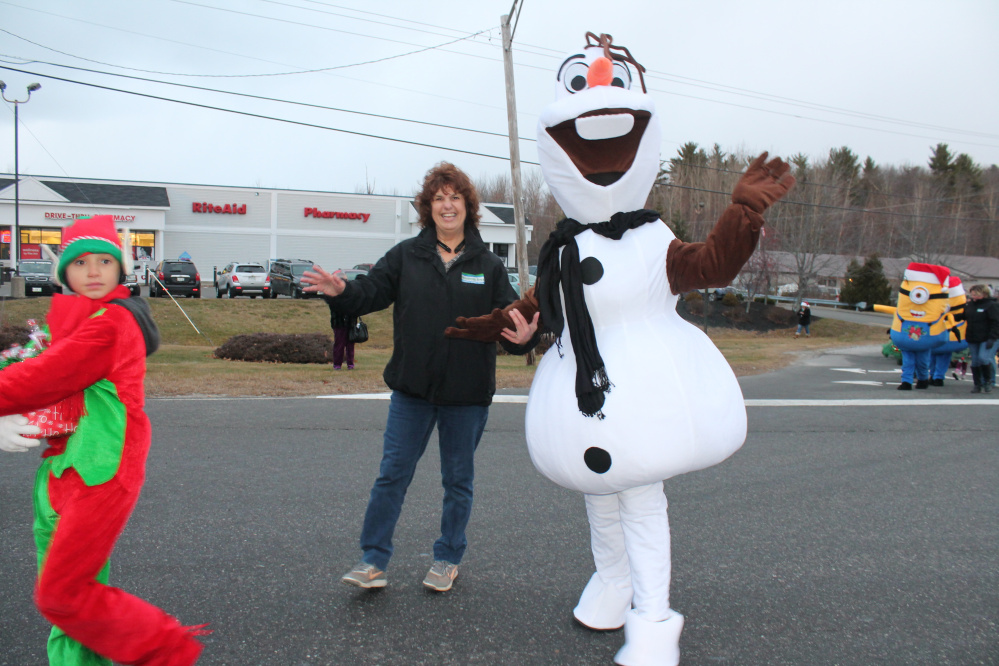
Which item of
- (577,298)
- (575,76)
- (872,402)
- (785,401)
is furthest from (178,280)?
(577,298)

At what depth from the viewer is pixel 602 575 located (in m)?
3.12

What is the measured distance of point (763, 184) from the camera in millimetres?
2529

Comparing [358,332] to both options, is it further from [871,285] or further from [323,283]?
[871,285]

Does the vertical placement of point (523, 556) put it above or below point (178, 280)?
below

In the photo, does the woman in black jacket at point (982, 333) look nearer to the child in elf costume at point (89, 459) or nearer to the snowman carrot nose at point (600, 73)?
the snowman carrot nose at point (600, 73)

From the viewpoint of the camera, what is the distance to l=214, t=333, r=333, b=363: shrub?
545 inches

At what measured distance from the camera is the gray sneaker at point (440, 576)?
3416 mm

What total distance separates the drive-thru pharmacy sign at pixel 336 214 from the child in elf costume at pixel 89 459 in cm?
4245

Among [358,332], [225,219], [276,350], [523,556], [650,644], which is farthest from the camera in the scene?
[225,219]

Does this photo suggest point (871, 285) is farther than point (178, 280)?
Yes

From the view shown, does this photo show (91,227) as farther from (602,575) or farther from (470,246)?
(602,575)

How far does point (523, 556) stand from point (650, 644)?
52.0 inches

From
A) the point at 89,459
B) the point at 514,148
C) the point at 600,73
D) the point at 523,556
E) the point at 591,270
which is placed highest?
the point at 514,148

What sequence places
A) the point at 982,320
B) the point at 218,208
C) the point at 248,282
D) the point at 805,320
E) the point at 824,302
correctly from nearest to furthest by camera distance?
the point at 982,320
the point at 248,282
the point at 805,320
the point at 218,208
the point at 824,302
